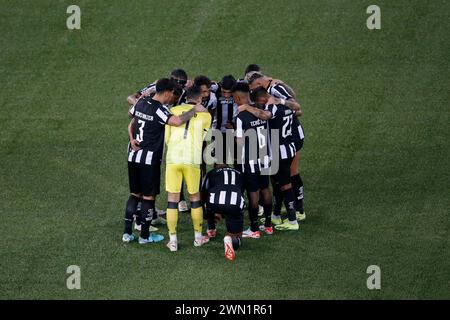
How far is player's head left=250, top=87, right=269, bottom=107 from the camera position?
12250 millimetres

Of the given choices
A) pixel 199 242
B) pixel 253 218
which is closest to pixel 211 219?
pixel 199 242

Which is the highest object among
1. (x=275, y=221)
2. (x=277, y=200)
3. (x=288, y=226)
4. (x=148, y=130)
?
(x=148, y=130)

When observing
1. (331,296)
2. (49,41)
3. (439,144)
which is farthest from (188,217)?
(49,41)

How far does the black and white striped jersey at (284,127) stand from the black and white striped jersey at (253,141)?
232 millimetres

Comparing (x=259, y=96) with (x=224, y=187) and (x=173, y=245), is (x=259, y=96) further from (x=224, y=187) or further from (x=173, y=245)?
(x=173, y=245)

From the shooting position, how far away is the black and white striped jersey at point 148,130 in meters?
12.0

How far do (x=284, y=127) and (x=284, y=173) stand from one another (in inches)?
25.0

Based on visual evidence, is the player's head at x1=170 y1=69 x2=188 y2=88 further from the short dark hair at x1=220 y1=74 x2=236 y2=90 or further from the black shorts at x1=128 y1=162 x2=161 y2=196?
the black shorts at x1=128 y1=162 x2=161 y2=196

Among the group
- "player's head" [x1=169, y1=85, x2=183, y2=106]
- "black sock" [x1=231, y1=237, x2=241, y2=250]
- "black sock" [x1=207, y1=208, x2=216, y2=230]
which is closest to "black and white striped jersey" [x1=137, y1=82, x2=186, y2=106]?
"player's head" [x1=169, y1=85, x2=183, y2=106]

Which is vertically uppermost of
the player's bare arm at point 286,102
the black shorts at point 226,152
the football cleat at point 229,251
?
the player's bare arm at point 286,102

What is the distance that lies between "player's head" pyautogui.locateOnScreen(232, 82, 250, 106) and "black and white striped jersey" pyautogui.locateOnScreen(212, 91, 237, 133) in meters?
0.80

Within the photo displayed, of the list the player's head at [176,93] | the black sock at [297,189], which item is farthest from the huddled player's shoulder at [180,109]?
the black sock at [297,189]

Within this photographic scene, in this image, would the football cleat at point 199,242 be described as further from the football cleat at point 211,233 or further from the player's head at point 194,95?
the player's head at point 194,95

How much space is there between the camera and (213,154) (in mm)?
13094
